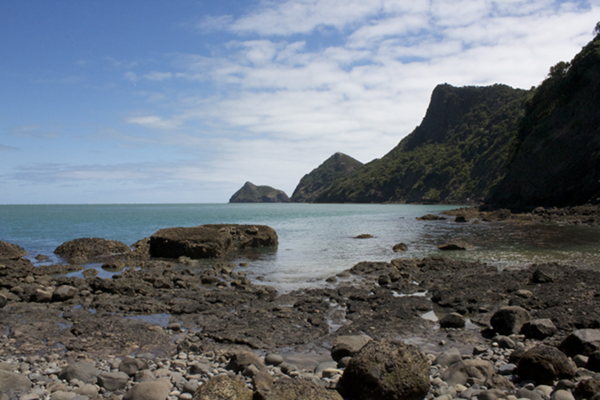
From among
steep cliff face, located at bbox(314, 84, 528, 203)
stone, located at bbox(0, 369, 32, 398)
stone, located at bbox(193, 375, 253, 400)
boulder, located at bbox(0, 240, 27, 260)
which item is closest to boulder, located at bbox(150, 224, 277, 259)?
boulder, located at bbox(0, 240, 27, 260)

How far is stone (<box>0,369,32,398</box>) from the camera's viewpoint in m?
5.83

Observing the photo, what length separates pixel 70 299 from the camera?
1263 cm

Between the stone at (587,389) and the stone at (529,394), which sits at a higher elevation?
the stone at (587,389)

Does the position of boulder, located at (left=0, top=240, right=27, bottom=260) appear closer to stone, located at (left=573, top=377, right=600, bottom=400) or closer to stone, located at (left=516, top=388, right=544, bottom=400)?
stone, located at (left=516, top=388, right=544, bottom=400)

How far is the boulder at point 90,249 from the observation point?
23.8m

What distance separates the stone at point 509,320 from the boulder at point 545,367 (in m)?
2.54

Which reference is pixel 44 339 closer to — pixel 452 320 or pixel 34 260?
pixel 452 320

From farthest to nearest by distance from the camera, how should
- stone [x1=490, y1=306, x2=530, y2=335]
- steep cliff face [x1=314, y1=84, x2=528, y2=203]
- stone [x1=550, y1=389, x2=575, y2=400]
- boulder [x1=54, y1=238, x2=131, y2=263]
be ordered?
1. steep cliff face [x1=314, y1=84, x2=528, y2=203]
2. boulder [x1=54, y1=238, x2=131, y2=263]
3. stone [x1=490, y1=306, x2=530, y2=335]
4. stone [x1=550, y1=389, x2=575, y2=400]

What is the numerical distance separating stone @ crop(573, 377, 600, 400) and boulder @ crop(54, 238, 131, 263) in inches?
908

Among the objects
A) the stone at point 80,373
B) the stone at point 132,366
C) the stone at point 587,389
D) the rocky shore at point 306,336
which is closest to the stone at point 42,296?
the rocky shore at point 306,336

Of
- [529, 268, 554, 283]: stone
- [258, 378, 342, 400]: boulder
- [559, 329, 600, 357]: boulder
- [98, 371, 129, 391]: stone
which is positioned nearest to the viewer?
[258, 378, 342, 400]: boulder

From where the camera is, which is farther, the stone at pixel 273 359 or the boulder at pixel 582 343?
the stone at pixel 273 359

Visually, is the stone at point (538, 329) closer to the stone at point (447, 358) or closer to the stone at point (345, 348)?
the stone at point (447, 358)

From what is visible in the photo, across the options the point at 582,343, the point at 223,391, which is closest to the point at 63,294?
the point at 223,391
